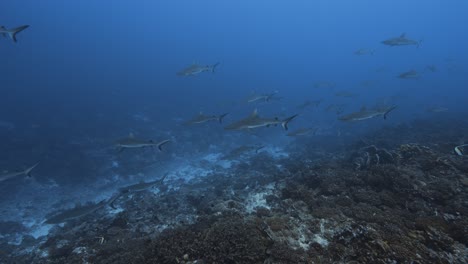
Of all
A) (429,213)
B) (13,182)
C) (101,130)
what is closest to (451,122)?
(429,213)

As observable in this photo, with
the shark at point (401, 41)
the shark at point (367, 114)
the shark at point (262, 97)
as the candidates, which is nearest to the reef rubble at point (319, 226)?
the shark at point (367, 114)

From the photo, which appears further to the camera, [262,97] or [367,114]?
[262,97]

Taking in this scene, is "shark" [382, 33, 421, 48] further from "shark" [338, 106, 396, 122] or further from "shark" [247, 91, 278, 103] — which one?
"shark" [247, 91, 278, 103]

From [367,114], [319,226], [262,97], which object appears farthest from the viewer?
[262,97]

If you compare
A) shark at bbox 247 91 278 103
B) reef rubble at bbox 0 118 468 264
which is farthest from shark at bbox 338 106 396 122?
shark at bbox 247 91 278 103

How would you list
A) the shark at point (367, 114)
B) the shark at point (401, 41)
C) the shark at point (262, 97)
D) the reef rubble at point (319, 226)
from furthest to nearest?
the shark at point (401, 41), the shark at point (262, 97), the shark at point (367, 114), the reef rubble at point (319, 226)

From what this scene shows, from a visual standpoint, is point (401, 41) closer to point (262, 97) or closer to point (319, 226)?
point (262, 97)

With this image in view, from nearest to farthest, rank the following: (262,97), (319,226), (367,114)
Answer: (319,226) → (367,114) → (262,97)

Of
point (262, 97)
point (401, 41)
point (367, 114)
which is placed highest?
point (401, 41)

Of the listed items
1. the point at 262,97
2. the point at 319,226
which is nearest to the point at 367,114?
the point at 262,97

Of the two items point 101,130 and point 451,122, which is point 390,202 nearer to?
point 451,122

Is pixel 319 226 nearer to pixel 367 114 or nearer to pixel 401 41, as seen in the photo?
pixel 367 114

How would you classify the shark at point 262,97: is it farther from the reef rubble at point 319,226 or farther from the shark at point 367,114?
the reef rubble at point 319,226

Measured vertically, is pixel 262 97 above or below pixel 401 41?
below
